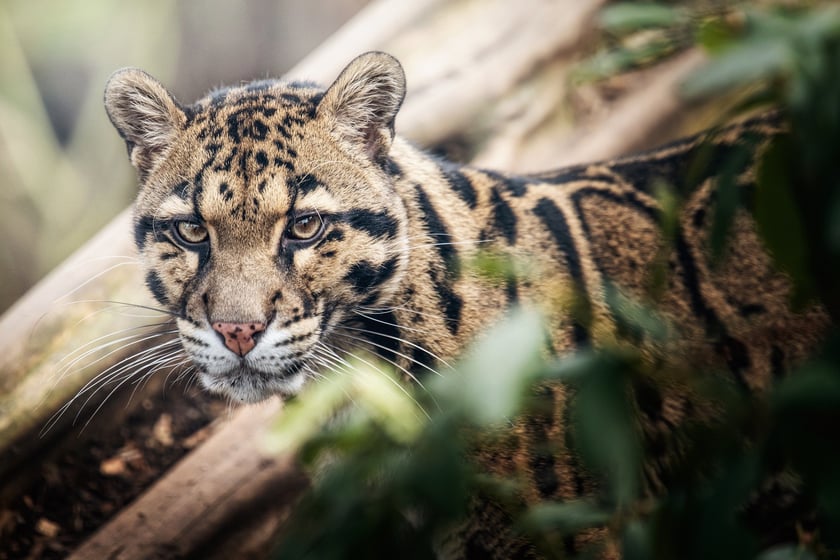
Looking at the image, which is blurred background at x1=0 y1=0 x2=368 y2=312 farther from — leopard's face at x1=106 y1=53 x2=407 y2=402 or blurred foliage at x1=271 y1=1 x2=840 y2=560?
blurred foliage at x1=271 y1=1 x2=840 y2=560

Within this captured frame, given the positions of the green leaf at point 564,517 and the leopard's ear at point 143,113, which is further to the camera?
the leopard's ear at point 143,113

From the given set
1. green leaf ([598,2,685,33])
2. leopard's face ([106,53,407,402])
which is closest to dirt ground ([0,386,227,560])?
leopard's face ([106,53,407,402])

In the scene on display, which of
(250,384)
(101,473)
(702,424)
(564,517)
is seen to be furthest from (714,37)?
(101,473)

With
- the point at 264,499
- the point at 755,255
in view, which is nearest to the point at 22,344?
the point at 264,499

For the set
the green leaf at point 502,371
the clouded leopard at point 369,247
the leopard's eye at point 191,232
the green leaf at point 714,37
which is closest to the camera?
the green leaf at point 502,371

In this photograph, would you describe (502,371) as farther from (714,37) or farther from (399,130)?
(399,130)

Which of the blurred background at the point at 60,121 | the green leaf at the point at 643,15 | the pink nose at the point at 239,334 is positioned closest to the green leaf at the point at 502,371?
the green leaf at the point at 643,15

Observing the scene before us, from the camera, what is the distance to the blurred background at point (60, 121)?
6.30 metres

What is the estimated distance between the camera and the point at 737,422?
131 centimetres

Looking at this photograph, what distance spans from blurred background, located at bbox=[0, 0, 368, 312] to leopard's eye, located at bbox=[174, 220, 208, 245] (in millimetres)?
3313

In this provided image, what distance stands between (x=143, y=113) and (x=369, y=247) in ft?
3.70

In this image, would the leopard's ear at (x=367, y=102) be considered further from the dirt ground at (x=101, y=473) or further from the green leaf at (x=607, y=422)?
the dirt ground at (x=101, y=473)

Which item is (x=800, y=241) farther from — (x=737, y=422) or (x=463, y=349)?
(x=463, y=349)

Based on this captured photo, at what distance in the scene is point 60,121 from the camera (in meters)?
7.09
